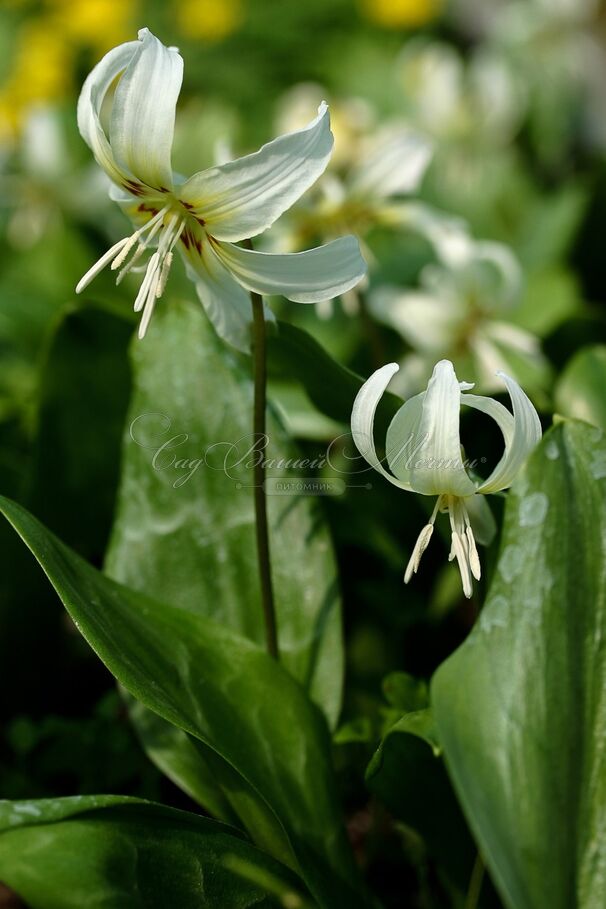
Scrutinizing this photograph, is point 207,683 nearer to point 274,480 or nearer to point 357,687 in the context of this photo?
point 274,480

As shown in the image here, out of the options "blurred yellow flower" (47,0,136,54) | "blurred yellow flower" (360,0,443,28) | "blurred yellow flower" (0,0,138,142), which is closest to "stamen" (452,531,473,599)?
"blurred yellow flower" (0,0,138,142)

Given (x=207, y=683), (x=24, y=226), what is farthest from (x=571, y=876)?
(x=24, y=226)

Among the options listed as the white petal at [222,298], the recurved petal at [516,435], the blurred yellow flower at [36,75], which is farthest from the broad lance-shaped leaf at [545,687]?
the blurred yellow flower at [36,75]

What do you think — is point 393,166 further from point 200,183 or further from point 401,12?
point 401,12

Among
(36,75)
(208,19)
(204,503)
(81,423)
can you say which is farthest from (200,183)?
(208,19)

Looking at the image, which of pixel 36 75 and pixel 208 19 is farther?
pixel 208 19

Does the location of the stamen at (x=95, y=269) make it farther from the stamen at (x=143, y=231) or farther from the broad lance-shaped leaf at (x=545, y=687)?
the broad lance-shaped leaf at (x=545, y=687)

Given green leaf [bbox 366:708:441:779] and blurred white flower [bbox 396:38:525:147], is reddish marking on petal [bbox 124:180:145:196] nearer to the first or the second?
green leaf [bbox 366:708:441:779]
